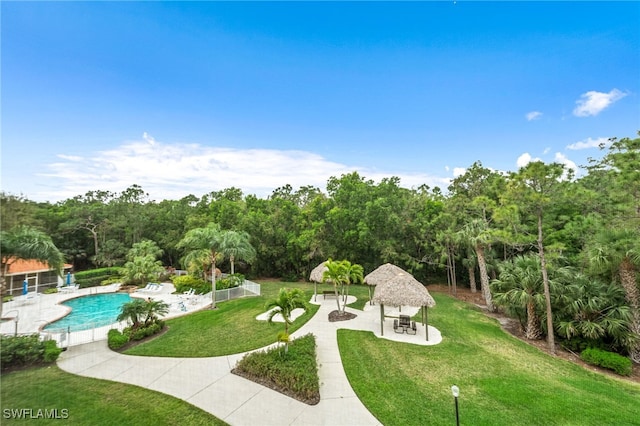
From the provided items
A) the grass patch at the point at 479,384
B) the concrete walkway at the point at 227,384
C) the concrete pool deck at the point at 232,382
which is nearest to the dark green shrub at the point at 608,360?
the grass patch at the point at 479,384

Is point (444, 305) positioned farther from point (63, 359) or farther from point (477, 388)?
point (63, 359)

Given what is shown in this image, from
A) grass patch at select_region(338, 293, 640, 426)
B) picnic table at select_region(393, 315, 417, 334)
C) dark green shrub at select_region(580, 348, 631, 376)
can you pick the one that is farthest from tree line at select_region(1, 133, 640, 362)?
picnic table at select_region(393, 315, 417, 334)

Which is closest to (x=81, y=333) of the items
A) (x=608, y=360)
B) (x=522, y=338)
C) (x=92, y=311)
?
(x=92, y=311)

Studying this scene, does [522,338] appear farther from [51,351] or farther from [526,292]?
[51,351]

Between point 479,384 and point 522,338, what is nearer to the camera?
point 479,384

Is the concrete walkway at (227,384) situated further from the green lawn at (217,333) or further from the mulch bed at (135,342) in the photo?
the green lawn at (217,333)

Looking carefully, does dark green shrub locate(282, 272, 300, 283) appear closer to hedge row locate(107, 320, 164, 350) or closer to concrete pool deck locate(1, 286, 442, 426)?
concrete pool deck locate(1, 286, 442, 426)
